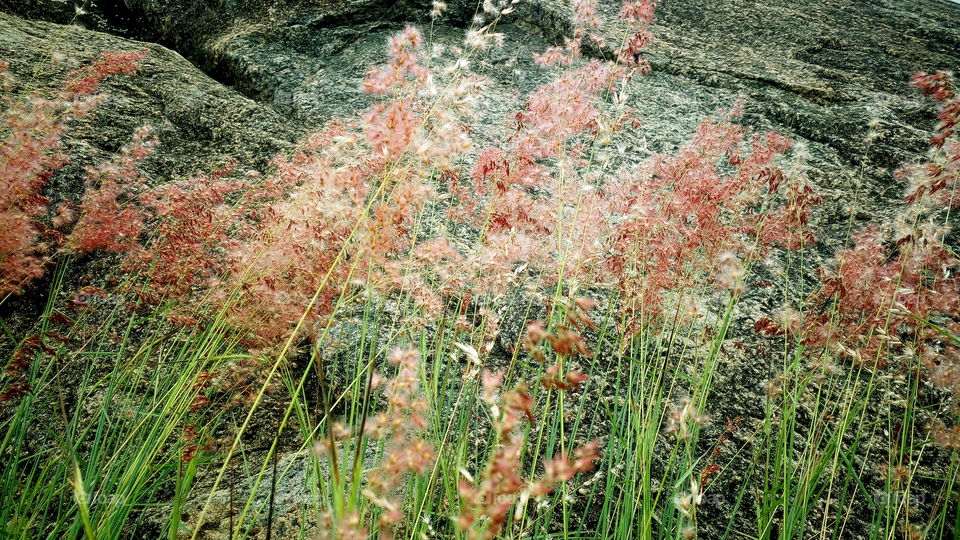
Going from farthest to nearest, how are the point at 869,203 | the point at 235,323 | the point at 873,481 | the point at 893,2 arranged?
the point at 893,2 → the point at 869,203 → the point at 873,481 → the point at 235,323

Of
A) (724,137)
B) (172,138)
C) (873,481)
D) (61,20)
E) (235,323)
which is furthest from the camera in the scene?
(61,20)

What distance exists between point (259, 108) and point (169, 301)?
7.64ft

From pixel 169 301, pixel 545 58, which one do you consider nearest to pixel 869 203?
pixel 545 58

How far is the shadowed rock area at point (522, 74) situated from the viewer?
10.4 feet

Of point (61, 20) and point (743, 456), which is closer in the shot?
point (743, 456)

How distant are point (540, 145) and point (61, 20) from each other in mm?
5700

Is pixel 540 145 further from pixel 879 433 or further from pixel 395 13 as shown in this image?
pixel 395 13

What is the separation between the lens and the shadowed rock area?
3.18 meters

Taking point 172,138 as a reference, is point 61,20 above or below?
above

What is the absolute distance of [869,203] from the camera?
3121 millimetres

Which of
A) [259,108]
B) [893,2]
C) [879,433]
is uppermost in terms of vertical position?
[893,2]

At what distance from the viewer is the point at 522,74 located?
4449 mm

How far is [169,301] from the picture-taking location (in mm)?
2088

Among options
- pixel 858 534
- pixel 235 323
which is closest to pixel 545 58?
pixel 235 323
